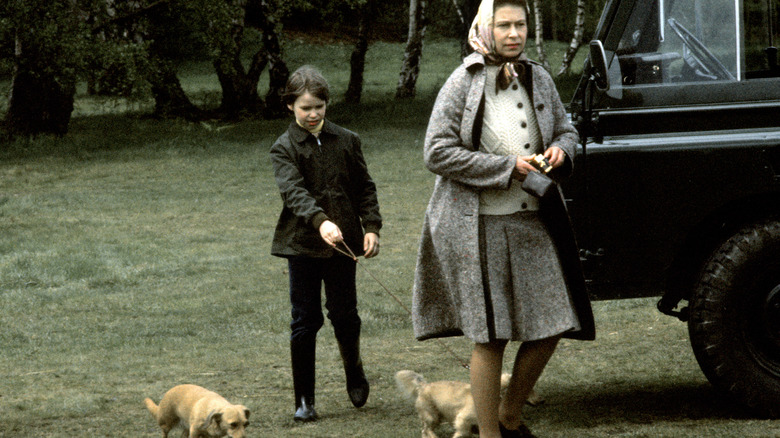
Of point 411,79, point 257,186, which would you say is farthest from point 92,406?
point 411,79

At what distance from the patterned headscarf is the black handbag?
0.42 m

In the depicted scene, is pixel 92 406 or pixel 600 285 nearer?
Result: pixel 600 285

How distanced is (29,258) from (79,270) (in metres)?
0.79

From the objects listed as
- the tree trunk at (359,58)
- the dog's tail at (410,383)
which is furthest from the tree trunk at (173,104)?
the dog's tail at (410,383)

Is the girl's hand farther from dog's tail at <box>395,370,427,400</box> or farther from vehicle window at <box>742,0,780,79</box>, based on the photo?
vehicle window at <box>742,0,780,79</box>

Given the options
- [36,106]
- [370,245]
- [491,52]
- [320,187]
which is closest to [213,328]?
[320,187]

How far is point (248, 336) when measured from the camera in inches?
313

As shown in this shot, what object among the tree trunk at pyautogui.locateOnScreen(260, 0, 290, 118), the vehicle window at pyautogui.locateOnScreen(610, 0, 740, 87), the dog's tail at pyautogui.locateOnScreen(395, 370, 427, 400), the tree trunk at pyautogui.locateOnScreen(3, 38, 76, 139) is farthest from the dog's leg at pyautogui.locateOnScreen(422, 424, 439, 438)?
the tree trunk at pyautogui.locateOnScreen(260, 0, 290, 118)

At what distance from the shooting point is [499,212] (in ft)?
14.1

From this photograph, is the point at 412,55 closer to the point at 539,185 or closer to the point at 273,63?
A: the point at 273,63

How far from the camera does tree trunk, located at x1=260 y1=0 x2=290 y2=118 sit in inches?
1009

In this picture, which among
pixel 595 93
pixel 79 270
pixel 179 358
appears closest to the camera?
pixel 595 93

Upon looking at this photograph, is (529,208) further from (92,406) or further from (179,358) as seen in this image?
(179,358)

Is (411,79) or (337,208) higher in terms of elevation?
(337,208)
